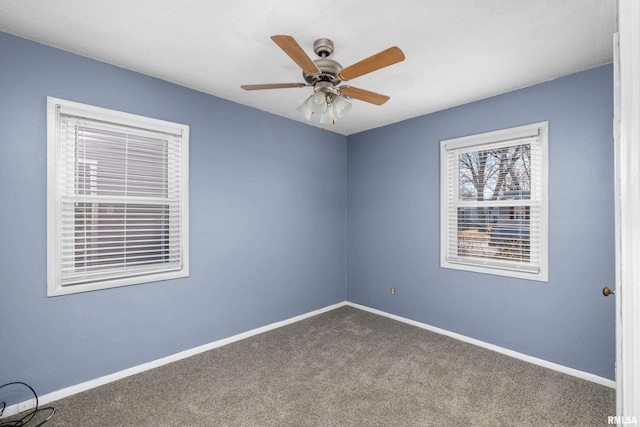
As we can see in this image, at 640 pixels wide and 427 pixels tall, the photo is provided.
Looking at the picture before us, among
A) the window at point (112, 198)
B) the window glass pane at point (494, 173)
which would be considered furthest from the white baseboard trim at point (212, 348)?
the window glass pane at point (494, 173)

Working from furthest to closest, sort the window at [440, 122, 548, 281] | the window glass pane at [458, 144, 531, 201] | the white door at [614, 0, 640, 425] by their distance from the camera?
the window glass pane at [458, 144, 531, 201]
the window at [440, 122, 548, 281]
the white door at [614, 0, 640, 425]

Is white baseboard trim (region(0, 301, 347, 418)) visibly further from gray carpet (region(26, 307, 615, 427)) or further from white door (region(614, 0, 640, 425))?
white door (region(614, 0, 640, 425))

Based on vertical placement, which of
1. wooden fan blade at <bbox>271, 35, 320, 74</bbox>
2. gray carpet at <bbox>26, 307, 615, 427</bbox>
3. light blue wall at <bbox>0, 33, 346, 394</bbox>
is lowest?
gray carpet at <bbox>26, 307, 615, 427</bbox>

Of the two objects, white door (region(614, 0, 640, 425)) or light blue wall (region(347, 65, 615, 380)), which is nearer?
white door (region(614, 0, 640, 425))

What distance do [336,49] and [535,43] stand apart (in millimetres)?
1380

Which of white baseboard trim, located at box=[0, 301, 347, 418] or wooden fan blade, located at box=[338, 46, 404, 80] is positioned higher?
wooden fan blade, located at box=[338, 46, 404, 80]

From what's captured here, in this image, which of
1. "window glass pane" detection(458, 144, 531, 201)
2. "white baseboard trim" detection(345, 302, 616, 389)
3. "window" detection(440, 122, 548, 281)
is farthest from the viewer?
"window glass pane" detection(458, 144, 531, 201)

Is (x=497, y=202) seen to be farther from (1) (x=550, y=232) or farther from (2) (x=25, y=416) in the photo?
(2) (x=25, y=416)

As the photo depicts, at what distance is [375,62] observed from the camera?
1725 millimetres

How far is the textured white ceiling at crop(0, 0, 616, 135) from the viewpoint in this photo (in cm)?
178

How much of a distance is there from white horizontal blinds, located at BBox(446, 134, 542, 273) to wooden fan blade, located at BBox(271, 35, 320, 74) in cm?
218

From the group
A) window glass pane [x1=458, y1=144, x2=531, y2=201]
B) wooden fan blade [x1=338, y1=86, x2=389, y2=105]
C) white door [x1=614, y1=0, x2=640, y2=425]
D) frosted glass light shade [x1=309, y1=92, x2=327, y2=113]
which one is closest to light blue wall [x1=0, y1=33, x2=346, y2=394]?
frosted glass light shade [x1=309, y1=92, x2=327, y2=113]

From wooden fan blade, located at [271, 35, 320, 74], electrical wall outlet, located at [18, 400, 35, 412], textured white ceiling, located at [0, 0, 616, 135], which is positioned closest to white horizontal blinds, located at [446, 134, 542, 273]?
textured white ceiling, located at [0, 0, 616, 135]

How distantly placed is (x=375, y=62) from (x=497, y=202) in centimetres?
211
